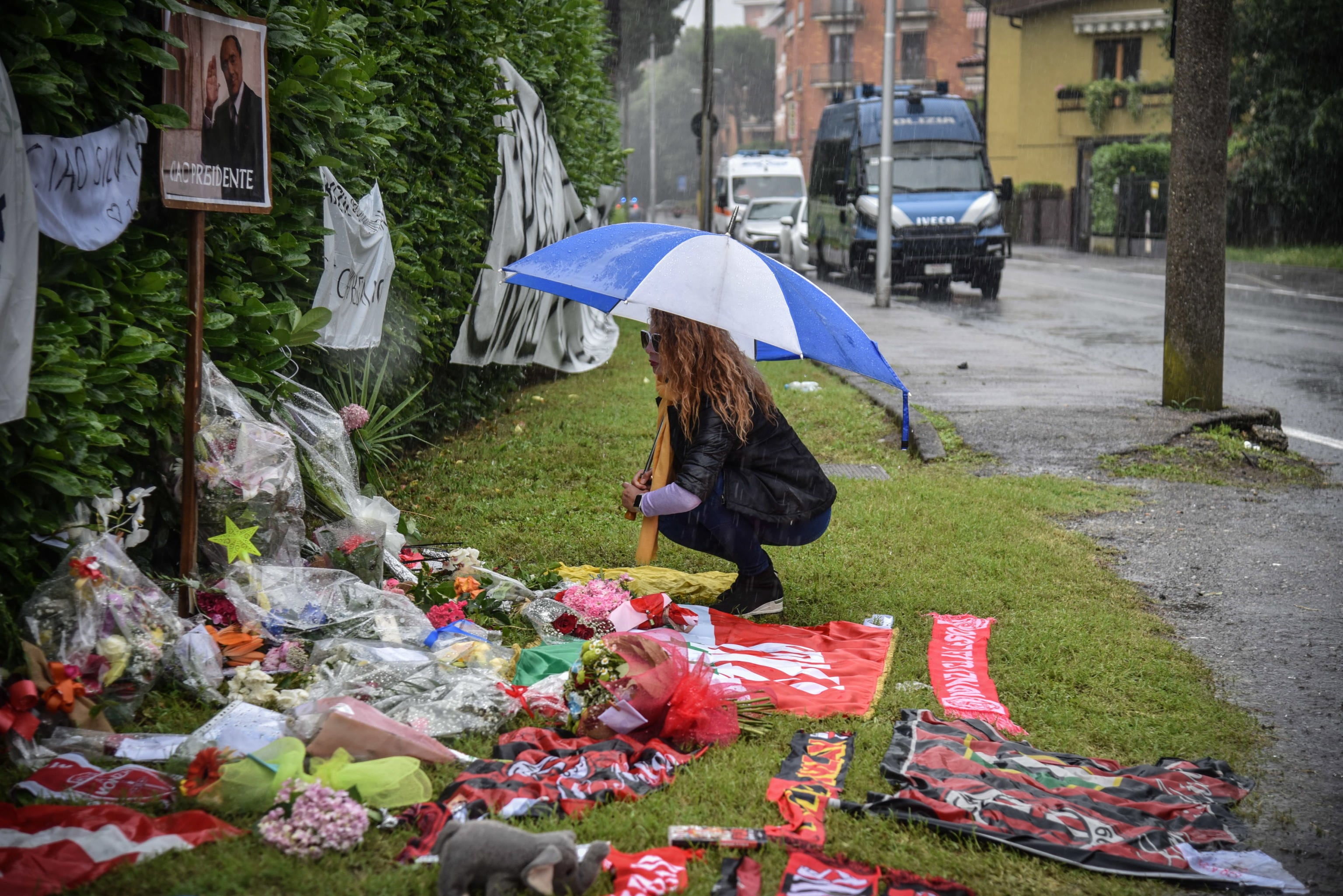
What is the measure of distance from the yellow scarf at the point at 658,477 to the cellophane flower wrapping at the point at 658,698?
3.93ft

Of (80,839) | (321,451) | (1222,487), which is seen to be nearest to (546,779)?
(80,839)

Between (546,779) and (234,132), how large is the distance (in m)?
2.56

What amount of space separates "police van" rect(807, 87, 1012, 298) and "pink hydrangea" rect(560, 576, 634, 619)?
1464 cm

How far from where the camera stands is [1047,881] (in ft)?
9.78

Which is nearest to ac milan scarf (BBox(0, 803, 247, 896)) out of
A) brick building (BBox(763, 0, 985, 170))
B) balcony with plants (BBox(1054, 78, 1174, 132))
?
balcony with plants (BBox(1054, 78, 1174, 132))

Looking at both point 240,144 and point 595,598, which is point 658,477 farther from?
point 240,144

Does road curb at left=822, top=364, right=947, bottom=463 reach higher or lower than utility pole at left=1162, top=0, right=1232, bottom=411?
lower

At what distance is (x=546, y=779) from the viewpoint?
3.31 meters

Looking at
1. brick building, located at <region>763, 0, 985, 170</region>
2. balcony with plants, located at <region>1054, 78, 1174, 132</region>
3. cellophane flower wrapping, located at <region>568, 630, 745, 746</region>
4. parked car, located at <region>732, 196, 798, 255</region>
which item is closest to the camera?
cellophane flower wrapping, located at <region>568, 630, 745, 746</region>

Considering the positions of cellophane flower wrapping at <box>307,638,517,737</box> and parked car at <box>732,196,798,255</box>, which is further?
parked car at <box>732,196,798,255</box>

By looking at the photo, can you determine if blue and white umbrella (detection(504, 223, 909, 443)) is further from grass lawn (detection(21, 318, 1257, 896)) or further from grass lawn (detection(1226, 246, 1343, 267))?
grass lawn (detection(1226, 246, 1343, 267))

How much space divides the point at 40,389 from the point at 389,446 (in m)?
3.59

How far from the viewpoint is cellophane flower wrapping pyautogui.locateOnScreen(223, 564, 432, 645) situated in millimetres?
4176

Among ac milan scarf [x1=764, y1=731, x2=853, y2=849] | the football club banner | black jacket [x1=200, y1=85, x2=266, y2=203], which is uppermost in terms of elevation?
black jacket [x1=200, y1=85, x2=266, y2=203]
